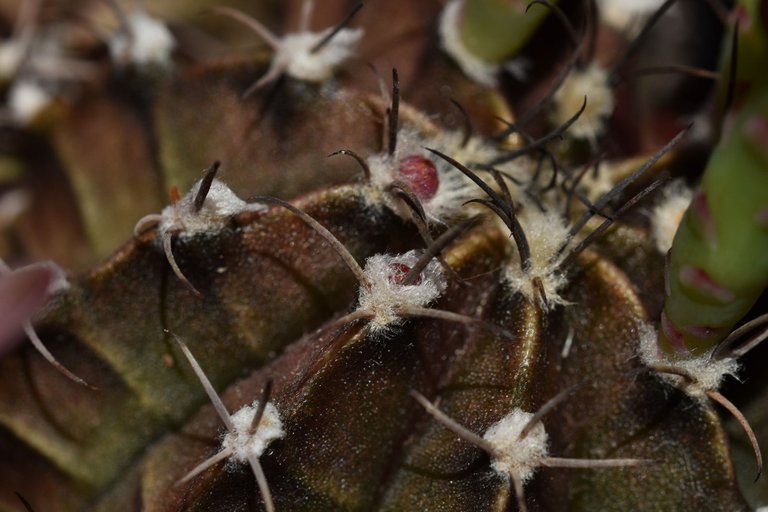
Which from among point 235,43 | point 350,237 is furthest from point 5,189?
point 350,237

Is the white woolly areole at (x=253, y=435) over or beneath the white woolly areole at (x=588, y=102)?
beneath

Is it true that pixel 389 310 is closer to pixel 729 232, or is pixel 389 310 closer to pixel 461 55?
pixel 729 232

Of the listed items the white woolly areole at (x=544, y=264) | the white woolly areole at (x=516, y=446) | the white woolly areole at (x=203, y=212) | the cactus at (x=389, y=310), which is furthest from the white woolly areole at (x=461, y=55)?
the white woolly areole at (x=516, y=446)

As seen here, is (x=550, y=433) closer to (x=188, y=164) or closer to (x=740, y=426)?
(x=740, y=426)

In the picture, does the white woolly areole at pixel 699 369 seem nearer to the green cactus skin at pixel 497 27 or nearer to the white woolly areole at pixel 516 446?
the white woolly areole at pixel 516 446

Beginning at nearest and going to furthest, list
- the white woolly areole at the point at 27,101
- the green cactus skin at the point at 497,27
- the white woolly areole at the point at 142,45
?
the green cactus skin at the point at 497,27, the white woolly areole at the point at 142,45, the white woolly areole at the point at 27,101

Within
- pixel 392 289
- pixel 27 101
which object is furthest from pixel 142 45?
pixel 392 289


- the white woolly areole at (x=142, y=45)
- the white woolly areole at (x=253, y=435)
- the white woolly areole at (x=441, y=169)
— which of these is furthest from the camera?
the white woolly areole at (x=142, y=45)
